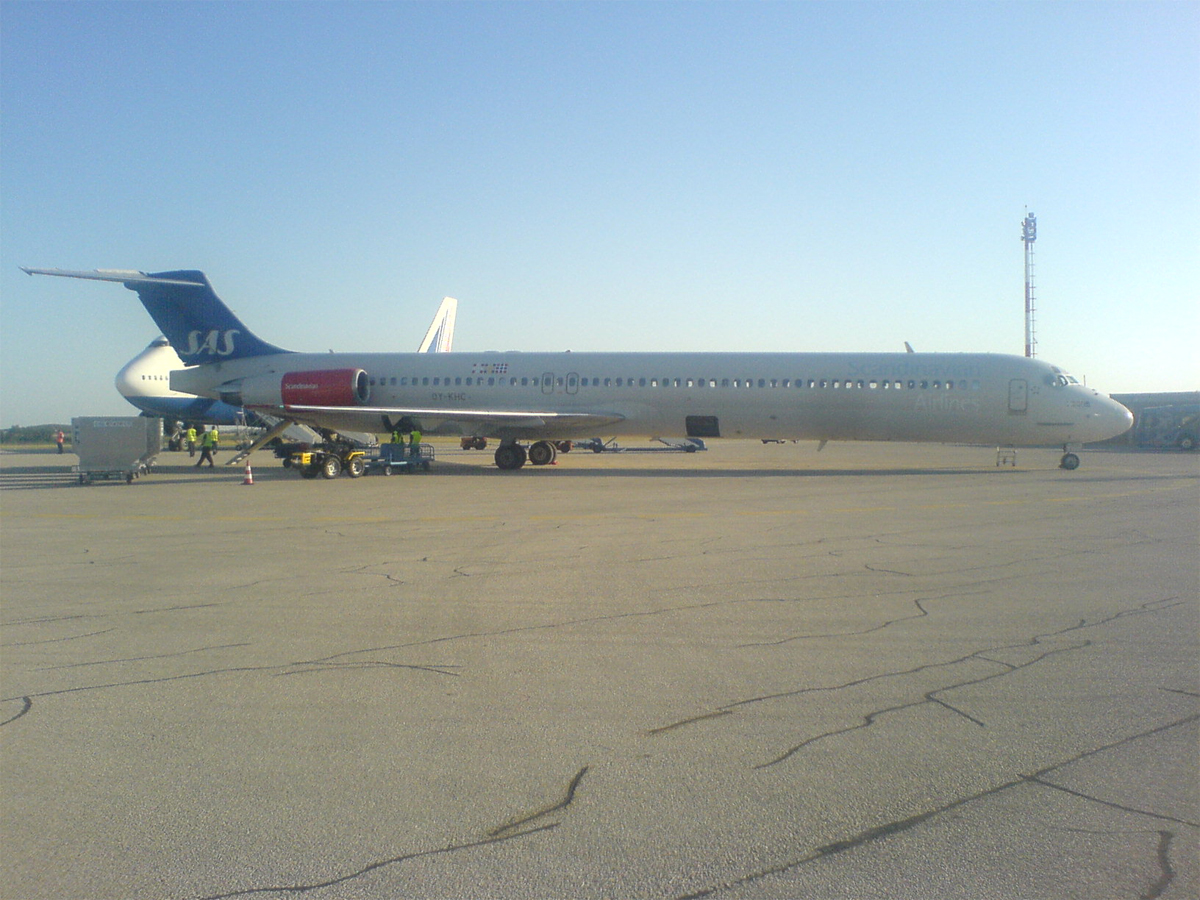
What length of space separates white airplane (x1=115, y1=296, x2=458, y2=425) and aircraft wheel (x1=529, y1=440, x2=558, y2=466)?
58.6 ft

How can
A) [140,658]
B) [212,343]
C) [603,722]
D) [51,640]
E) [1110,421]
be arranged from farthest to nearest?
1. [212,343]
2. [1110,421]
3. [51,640]
4. [140,658]
5. [603,722]

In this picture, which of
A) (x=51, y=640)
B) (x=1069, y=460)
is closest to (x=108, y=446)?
(x=51, y=640)

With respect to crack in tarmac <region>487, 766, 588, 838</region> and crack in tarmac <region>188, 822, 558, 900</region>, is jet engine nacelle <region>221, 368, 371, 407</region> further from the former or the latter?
crack in tarmac <region>188, 822, 558, 900</region>

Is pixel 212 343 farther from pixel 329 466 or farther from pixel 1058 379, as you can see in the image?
pixel 1058 379

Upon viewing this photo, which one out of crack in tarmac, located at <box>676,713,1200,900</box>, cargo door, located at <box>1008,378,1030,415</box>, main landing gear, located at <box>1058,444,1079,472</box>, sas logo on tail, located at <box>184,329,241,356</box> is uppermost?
sas logo on tail, located at <box>184,329,241,356</box>

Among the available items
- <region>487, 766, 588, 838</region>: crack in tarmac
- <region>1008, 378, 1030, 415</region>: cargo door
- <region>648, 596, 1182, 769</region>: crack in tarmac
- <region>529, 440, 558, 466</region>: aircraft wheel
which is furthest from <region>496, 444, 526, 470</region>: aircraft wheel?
<region>487, 766, 588, 838</region>: crack in tarmac

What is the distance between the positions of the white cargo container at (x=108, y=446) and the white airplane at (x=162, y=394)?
66.2 feet

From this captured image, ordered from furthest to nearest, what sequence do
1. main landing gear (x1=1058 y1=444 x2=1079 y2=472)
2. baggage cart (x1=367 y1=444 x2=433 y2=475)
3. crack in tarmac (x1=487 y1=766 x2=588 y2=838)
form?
baggage cart (x1=367 y1=444 x2=433 y2=475) < main landing gear (x1=1058 y1=444 x2=1079 y2=472) < crack in tarmac (x1=487 y1=766 x2=588 y2=838)

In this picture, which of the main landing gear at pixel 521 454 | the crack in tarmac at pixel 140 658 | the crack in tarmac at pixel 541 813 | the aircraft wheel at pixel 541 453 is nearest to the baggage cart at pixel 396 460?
the main landing gear at pixel 521 454

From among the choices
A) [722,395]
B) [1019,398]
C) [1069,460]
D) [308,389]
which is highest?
[308,389]

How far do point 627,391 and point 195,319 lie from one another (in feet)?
50.4

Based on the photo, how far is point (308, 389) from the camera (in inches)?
1177

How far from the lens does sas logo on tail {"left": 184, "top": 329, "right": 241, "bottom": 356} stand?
31.2 m

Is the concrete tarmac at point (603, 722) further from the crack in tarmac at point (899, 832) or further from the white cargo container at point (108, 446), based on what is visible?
the white cargo container at point (108, 446)
